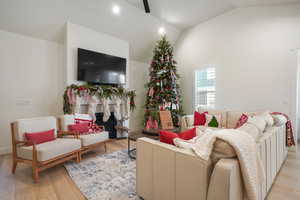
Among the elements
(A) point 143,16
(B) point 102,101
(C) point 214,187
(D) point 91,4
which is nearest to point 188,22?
(A) point 143,16

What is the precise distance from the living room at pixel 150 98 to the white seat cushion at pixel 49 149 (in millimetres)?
15

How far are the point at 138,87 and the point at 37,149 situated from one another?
384 cm

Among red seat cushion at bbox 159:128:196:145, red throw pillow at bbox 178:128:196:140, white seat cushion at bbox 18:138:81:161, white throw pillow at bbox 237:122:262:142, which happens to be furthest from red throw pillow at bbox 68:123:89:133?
white throw pillow at bbox 237:122:262:142

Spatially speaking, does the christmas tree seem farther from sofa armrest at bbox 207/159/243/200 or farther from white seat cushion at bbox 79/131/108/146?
sofa armrest at bbox 207/159/243/200

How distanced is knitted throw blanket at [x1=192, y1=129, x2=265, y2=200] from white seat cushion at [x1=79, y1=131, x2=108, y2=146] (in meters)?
2.33

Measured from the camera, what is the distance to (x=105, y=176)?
2297mm

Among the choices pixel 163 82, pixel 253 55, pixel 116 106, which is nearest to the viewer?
pixel 253 55

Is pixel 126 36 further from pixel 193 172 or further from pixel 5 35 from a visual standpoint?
pixel 193 172

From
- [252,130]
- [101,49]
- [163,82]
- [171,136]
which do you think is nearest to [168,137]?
[171,136]

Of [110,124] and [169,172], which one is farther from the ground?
[169,172]

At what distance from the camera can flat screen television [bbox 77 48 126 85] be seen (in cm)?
373

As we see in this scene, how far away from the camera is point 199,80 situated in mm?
5078

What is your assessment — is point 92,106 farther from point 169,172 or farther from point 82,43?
point 169,172

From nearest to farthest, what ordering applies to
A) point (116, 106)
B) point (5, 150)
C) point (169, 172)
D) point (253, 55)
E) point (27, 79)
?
point (169, 172) < point (5, 150) < point (27, 79) < point (253, 55) < point (116, 106)
